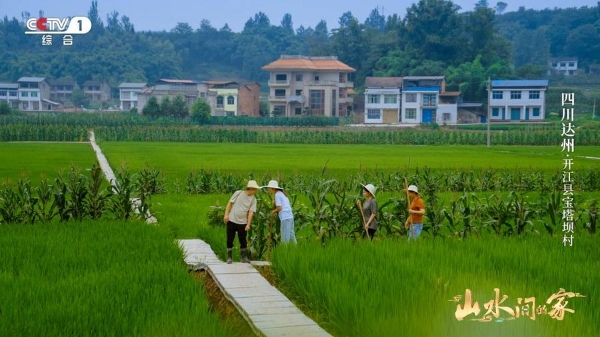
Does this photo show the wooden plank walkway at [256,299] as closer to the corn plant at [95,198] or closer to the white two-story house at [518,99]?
the corn plant at [95,198]

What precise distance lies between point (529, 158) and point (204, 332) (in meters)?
33.4

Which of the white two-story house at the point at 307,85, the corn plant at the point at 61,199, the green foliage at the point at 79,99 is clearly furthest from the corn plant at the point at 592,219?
the green foliage at the point at 79,99

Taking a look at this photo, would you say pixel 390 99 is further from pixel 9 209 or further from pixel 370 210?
pixel 370 210

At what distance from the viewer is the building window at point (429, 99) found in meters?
71.1

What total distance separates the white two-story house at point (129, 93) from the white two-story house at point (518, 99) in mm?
31883

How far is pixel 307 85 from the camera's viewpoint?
7556cm

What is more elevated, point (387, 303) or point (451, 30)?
point (451, 30)

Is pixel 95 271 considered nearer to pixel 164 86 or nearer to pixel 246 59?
pixel 164 86

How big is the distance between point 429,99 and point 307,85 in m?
11.5

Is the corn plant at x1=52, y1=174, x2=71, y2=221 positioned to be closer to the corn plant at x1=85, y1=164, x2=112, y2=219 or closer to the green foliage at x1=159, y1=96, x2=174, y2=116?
the corn plant at x1=85, y1=164, x2=112, y2=219

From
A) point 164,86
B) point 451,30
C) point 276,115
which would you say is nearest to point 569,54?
point 451,30

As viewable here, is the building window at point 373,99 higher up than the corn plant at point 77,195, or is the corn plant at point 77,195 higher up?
the building window at point 373,99

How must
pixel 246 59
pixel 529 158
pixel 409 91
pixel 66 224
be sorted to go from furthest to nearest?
pixel 246 59, pixel 409 91, pixel 529 158, pixel 66 224

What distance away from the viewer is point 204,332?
20.0ft
